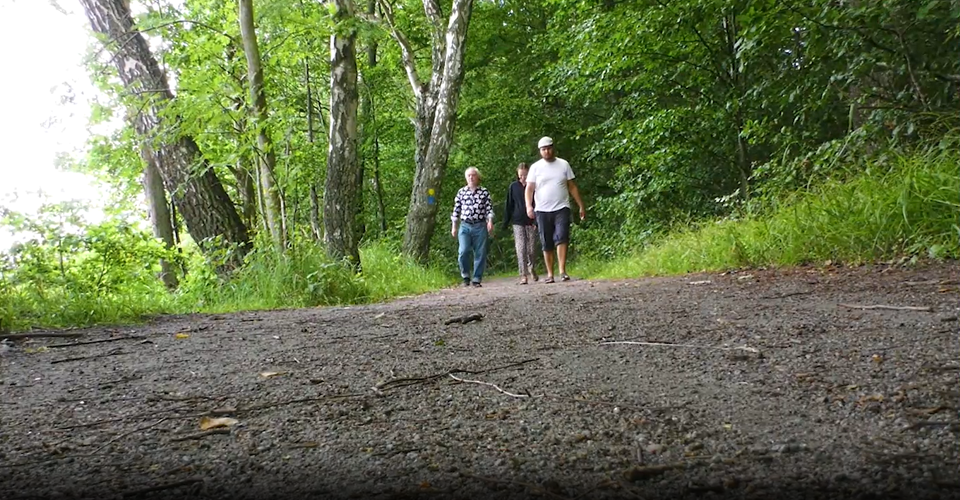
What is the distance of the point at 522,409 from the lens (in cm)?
226

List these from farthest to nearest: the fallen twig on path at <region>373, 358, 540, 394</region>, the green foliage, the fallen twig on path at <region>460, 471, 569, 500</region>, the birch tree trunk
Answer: the birch tree trunk < the green foliage < the fallen twig on path at <region>373, 358, 540, 394</region> < the fallen twig on path at <region>460, 471, 569, 500</region>

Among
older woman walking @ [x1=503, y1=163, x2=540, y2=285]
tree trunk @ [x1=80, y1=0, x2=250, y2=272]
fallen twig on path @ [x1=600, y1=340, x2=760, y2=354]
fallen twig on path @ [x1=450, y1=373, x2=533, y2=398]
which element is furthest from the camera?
older woman walking @ [x1=503, y1=163, x2=540, y2=285]

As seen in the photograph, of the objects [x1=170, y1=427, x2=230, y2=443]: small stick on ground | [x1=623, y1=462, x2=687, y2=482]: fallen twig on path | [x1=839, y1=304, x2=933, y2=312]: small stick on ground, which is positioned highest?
[x1=170, y1=427, x2=230, y2=443]: small stick on ground

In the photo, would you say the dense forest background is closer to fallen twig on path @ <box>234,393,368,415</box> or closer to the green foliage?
the green foliage

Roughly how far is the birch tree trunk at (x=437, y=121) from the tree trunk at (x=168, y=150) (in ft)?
19.0

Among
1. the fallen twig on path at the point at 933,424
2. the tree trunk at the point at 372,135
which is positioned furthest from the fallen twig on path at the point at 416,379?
the tree trunk at the point at 372,135

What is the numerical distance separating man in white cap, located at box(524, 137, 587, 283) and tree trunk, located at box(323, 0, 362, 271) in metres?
2.63

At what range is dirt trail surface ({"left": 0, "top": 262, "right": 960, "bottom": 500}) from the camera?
5.36ft

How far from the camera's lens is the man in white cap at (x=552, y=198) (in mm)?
9352

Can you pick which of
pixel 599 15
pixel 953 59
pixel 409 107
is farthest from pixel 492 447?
pixel 409 107

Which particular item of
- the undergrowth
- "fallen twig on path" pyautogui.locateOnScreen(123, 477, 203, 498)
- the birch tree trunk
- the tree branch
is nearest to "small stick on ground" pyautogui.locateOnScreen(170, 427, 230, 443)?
"fallen twig on path" pyautogui.locateOnScreen(123, 477, 203, 498)

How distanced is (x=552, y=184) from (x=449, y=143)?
4654mm

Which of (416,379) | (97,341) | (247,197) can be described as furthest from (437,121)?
(416,379)

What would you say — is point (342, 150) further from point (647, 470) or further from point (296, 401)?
point (647, 470)
